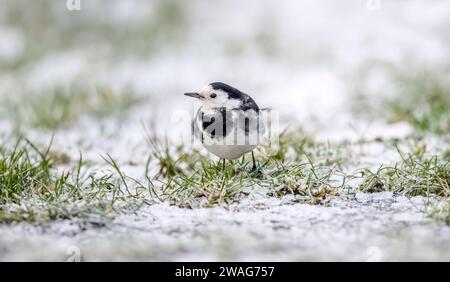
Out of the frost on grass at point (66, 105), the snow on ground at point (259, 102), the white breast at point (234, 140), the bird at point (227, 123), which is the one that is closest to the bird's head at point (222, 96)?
the bird at point (227, 123)

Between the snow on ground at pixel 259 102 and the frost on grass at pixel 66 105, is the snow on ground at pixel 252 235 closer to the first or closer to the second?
the snow on ground at pixel 259 102

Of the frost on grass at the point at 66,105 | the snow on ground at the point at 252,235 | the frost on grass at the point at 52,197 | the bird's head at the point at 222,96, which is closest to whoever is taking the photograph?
the snow on ground at the point at 252,235

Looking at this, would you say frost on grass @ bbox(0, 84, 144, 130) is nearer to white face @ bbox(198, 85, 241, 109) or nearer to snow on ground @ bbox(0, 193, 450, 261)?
white face @ bbox(198, 85, 241, 109)

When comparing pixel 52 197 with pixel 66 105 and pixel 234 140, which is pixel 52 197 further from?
pixel 66 105


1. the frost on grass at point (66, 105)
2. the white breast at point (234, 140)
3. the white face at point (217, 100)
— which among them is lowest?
the frost on grass at point (66, 105)

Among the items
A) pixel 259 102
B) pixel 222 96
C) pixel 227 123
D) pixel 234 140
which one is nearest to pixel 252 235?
pixel 234 140

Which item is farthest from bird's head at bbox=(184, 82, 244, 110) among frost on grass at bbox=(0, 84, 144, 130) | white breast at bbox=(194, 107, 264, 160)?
frost on grass at bbox=(0, 84, 144, 130)

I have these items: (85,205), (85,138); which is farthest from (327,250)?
(85,138)

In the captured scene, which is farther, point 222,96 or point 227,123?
point 222,96

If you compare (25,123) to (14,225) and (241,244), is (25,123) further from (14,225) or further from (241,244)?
(241,244)
